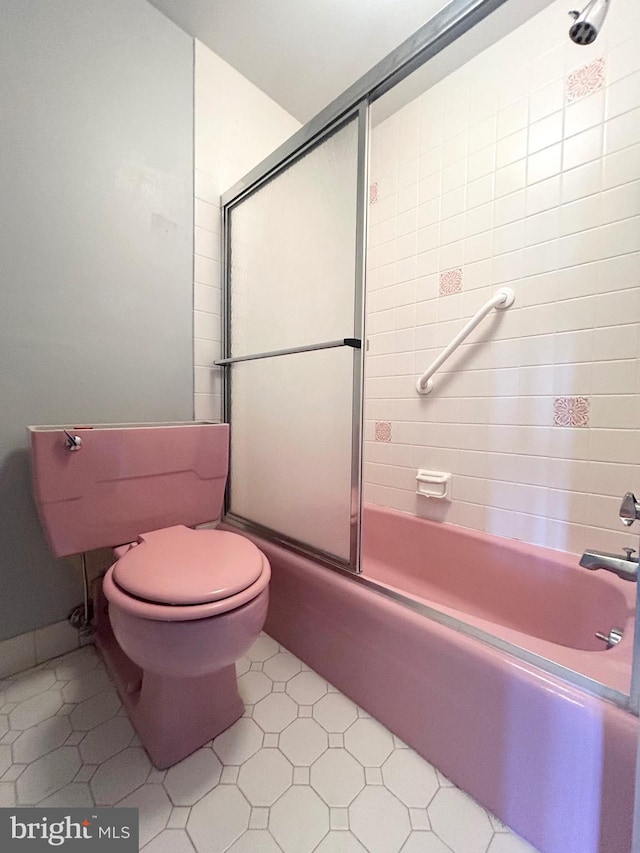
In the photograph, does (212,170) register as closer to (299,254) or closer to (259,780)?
(299,254)

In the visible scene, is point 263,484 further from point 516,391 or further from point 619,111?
point 619,111

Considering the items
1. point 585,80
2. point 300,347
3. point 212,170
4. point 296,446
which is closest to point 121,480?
point 296,446

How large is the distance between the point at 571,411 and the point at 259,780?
4.22 feet

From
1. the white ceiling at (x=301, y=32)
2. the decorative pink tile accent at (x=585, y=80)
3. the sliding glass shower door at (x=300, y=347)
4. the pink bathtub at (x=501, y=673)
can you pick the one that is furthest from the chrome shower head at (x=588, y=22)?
the pink bathtub at (x=501, y=673)

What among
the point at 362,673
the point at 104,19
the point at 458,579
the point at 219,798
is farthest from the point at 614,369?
the point at 104,19

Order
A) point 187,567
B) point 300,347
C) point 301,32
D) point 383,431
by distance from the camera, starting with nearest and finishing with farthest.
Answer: point 187,567, point 300,347, point 301,32, point 383,431

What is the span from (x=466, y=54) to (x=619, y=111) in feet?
2.20

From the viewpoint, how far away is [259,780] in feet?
2.39

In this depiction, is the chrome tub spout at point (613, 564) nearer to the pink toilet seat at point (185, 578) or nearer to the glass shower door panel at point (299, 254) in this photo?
the pink toilet seat at point (185, 578)

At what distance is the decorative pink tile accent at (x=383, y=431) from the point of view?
5.40 ft

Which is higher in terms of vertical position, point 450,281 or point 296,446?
point 450,281

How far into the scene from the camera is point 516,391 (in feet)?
4.03

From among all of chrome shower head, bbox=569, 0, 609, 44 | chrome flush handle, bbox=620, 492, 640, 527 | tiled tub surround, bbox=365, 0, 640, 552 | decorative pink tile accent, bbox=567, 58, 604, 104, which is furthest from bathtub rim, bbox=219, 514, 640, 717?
decorative pink tile accent, bbox=567, 58, 604, 104

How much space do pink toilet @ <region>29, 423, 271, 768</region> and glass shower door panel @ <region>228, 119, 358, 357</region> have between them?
0.44 m
